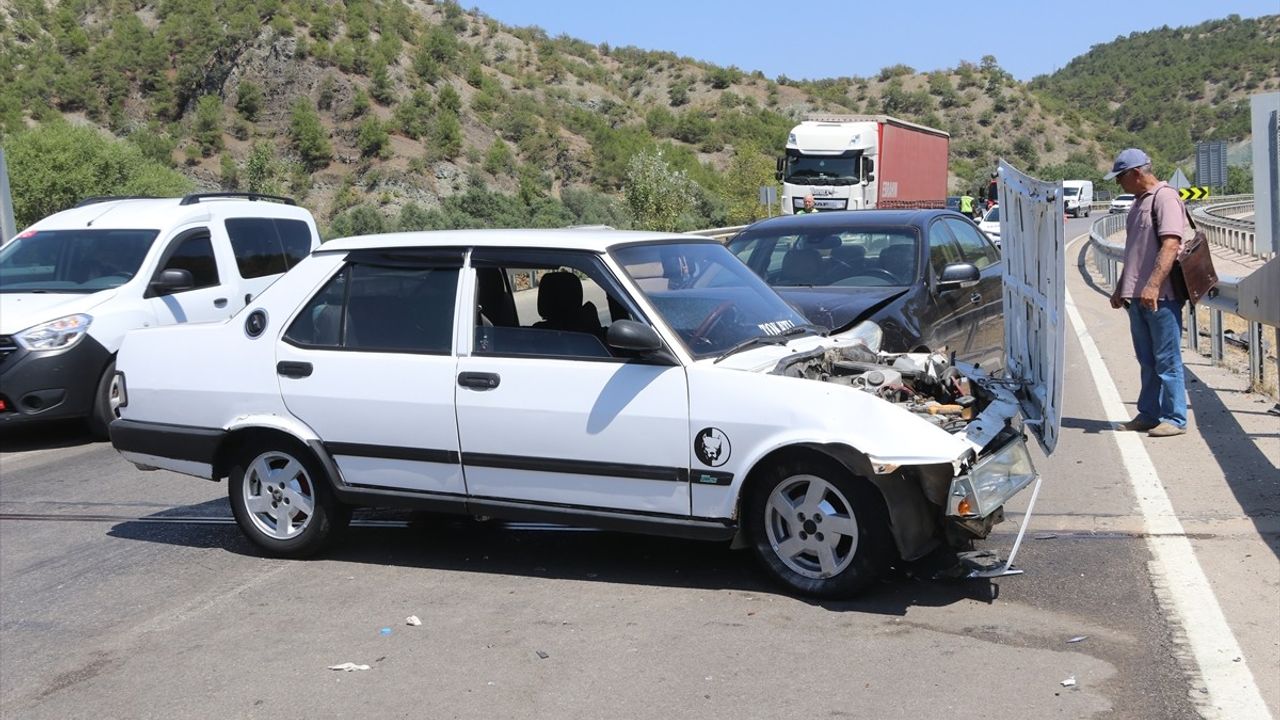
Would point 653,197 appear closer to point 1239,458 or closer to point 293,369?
point 1239,458

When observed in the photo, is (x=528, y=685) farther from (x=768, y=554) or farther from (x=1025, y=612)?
(x=1025, y=612)

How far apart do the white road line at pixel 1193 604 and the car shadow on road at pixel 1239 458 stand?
1.32 feet

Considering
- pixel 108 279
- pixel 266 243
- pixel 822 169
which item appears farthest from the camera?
pixel 822 169

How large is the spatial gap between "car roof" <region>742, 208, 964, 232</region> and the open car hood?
215cm

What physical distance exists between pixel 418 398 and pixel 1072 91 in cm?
14024

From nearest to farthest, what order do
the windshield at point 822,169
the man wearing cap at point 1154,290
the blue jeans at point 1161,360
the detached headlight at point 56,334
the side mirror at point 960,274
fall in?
the man wearing cap at point 1154,290 < the blue jeans at point 1161,360 < the side mirror at point 960,274 < the detached headlight at point 56,334 < the windshield at point 822,169

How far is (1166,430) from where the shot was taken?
341 inches

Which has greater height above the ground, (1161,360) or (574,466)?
(1161,360)

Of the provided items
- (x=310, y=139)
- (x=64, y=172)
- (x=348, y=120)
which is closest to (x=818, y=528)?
(x=64, y=172)

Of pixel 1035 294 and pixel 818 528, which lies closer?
pixel 818 528

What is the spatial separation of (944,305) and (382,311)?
15.3 feet

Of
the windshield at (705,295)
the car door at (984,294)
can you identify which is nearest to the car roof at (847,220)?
the car door at (984,294)

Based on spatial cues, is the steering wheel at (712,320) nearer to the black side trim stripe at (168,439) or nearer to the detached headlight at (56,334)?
the black side trim stripe at (168,439)

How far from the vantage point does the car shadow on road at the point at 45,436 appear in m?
10.8
